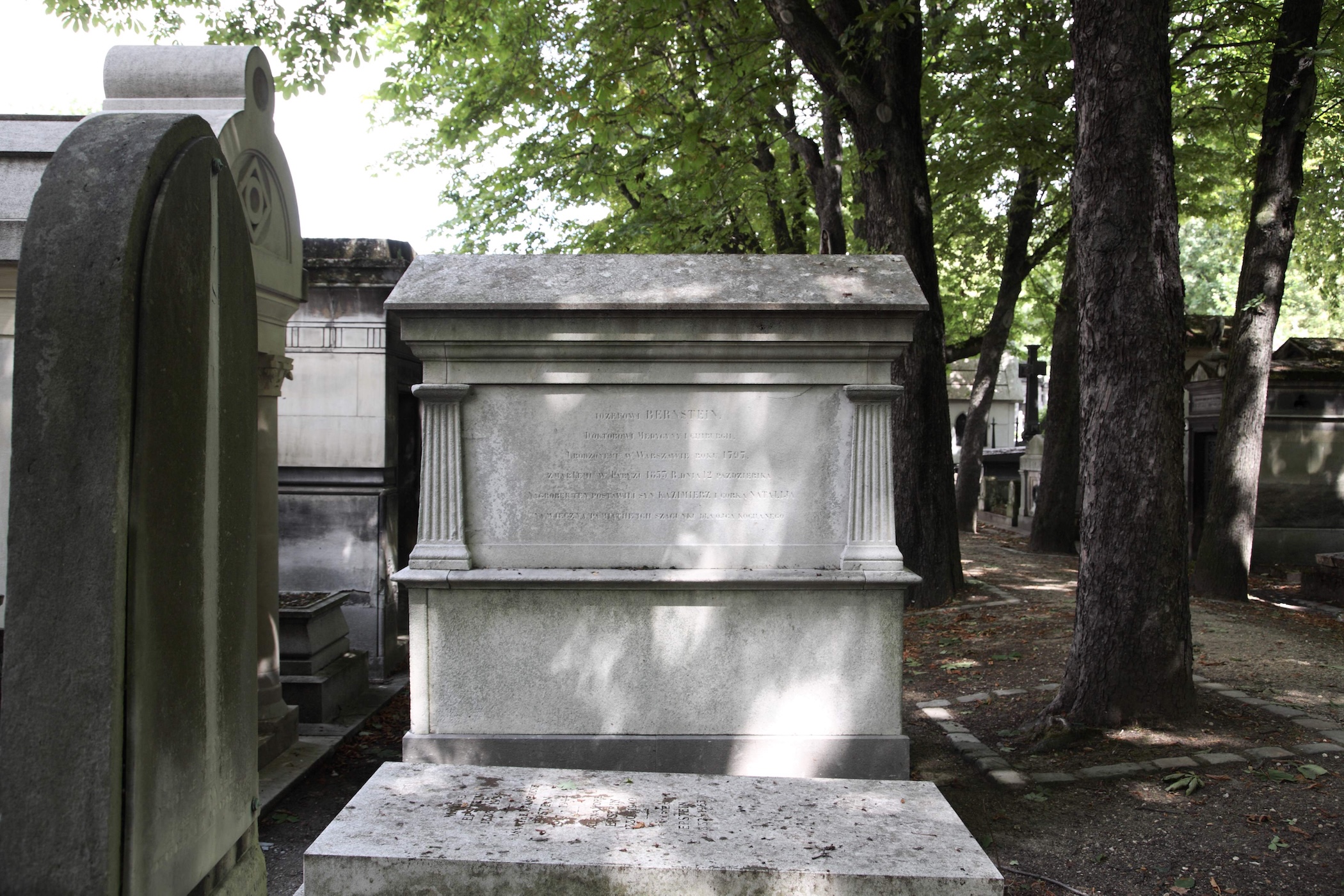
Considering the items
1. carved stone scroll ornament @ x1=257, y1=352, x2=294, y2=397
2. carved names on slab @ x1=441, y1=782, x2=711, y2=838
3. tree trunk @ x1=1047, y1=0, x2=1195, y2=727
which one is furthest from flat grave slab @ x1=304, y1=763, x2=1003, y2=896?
carved stone scroll ornament @ x1=257, y1=352, x2=294, y2=397

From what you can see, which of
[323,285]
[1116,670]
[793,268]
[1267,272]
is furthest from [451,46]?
[1116,670]

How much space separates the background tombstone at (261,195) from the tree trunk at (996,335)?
39.0 feet

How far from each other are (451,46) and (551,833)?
37.9 ft

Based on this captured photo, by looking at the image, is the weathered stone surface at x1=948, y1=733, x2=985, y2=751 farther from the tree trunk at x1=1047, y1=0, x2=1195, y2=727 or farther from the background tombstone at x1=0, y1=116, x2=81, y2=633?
the background tombstone at x1=0, y1=116, x2=81, y2=633

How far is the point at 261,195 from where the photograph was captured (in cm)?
538

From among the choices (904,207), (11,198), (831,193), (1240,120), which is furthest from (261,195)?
(1240,120)

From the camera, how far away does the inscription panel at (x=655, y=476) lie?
15.9 feet

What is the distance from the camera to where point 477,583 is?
15.5 feet

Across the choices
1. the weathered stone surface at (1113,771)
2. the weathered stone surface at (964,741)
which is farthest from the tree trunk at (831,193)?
the weathered stone surface at (1113,771)

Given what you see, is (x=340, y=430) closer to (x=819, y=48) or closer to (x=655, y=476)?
(x=655, y=476)

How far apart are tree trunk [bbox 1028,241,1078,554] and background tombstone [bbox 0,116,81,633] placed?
13.3 meters

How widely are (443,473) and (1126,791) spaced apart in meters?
3.72

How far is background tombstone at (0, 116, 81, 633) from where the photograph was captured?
420 cm

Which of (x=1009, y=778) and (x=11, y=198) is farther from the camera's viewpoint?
(x=1009, y=778)
